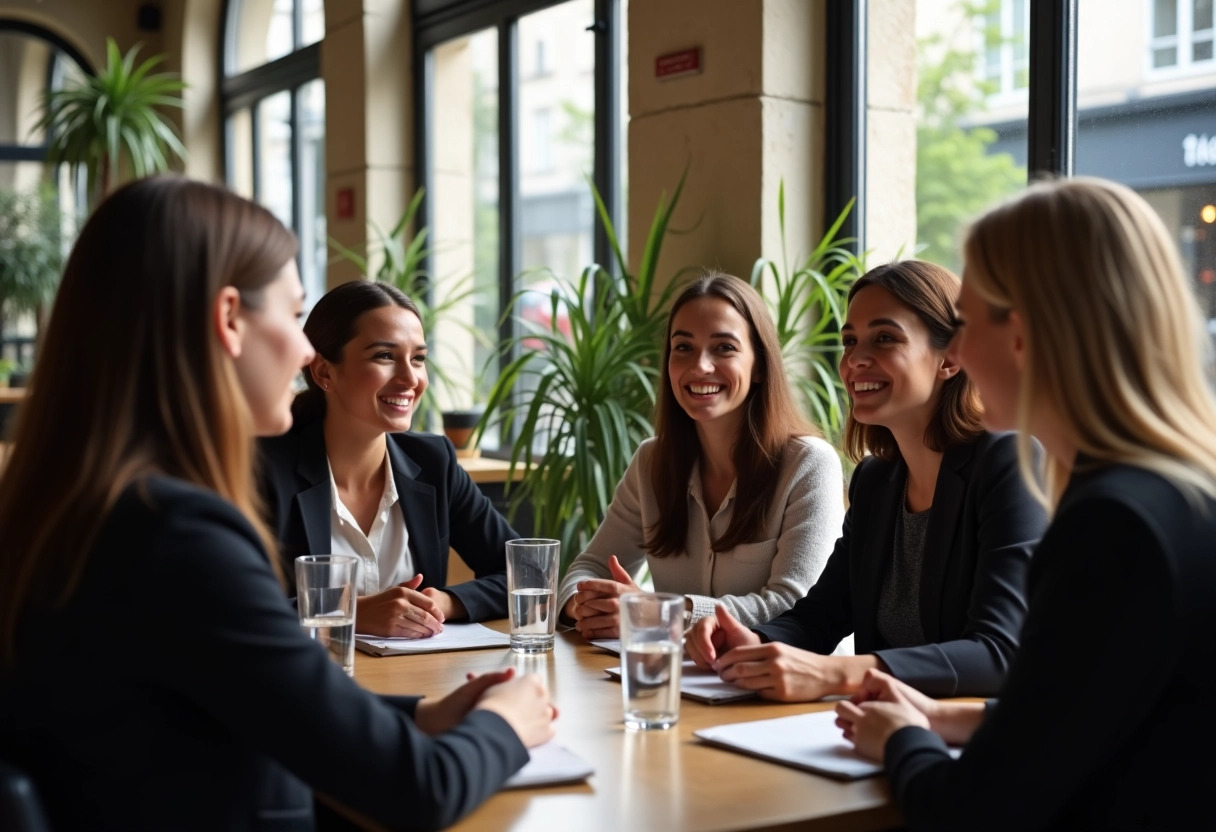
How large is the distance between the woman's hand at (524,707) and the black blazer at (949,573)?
1.67 ft

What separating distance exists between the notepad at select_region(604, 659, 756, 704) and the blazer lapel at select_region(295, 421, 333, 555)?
0.75 m

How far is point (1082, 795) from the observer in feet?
3.95

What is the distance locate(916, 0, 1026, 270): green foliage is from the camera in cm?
334

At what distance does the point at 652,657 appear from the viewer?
154 centimetres

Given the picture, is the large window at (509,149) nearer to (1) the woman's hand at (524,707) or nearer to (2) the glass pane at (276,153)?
(2) the glass pane at (276,153)

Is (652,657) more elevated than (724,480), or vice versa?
(724,480)

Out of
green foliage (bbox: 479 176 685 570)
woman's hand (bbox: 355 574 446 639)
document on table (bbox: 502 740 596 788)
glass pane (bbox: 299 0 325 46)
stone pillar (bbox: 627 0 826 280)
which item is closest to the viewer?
document on table (bbox: 502 740 596 788)

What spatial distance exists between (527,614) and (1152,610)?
3.49ft

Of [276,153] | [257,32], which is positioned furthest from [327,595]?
[257,32]

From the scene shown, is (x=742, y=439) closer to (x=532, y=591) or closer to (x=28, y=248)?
(x=532, y=591)

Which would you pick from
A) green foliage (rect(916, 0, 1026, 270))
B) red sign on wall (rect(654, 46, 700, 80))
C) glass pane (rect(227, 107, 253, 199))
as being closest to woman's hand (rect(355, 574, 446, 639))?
green foliage (rect(916, 0, 1026, 270))

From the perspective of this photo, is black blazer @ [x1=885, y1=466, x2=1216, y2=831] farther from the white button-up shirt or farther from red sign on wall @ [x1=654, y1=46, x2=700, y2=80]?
red sign on wall @ [x1=654, y1=46, x2=700, y2=80]

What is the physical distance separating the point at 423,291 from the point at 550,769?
4.62 meters

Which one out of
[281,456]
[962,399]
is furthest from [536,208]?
[962,399]
